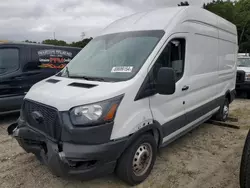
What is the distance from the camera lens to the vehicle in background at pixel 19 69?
548 cm

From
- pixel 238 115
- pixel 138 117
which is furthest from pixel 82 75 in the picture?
pixel 238 115

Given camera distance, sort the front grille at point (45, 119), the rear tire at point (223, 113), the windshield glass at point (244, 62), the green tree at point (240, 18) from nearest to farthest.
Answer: the front grille at point (45, 119) < the rear tire at point (223, 113) < the windshield glass at point (244, 62) < the green tree at point (240, 18)

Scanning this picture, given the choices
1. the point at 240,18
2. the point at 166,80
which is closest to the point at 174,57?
the point at 166,80

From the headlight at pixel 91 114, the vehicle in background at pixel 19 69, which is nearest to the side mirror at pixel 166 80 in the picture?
the headlight at pixel 91 114

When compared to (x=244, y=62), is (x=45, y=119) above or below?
below

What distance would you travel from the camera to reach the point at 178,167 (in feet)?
11.7

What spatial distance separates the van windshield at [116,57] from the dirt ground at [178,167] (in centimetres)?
144

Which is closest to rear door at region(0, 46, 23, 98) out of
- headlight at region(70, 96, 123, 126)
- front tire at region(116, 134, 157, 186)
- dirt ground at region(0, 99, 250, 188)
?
dirt ground at region(0, 99, 250, 188)

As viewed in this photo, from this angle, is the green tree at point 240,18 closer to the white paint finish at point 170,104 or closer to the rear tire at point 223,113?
the rear tire at point 223,113

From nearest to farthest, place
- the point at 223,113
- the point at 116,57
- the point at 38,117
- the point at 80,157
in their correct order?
the point at 80,157 → the point at 38,117 → the point at 116,57 → the point at 223,113

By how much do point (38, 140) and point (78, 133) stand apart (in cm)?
66

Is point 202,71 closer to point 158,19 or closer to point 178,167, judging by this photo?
point 158,19

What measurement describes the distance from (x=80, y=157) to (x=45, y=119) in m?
0.66

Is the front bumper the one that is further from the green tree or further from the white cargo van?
the green tree
